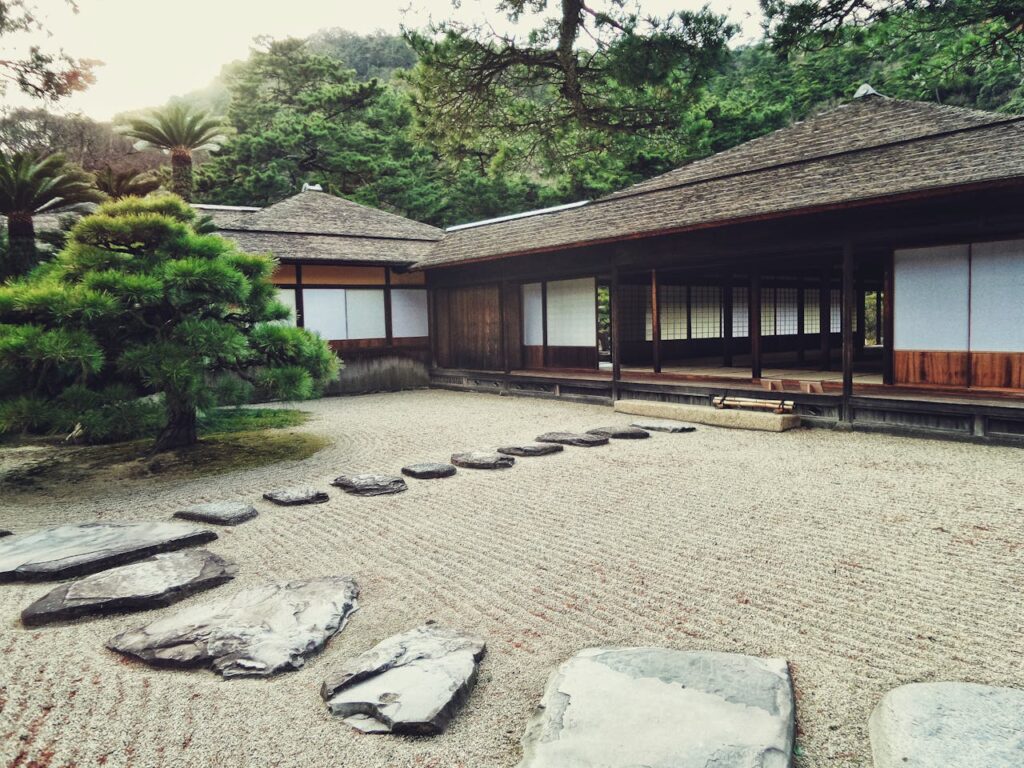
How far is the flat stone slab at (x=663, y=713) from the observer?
7.13 ft

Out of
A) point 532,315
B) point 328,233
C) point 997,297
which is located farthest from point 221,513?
point 328,233

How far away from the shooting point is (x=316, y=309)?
14195mm

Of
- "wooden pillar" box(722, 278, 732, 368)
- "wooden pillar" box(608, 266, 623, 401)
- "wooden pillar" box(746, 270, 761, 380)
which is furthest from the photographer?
"wooden pillar" box(722, 278, 732, 368)

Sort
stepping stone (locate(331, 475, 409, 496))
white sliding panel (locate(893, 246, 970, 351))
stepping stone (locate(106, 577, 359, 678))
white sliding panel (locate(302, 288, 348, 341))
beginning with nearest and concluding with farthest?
stepping stone (locate(106, 577, 359, 678))
stepping stone (locate(331, 475, 409, 496))
white sliding panel (locate(893, 246, 970, 351))
white sliding panel (locate(302, 288, 348, 341))

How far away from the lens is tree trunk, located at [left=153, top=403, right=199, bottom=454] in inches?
314

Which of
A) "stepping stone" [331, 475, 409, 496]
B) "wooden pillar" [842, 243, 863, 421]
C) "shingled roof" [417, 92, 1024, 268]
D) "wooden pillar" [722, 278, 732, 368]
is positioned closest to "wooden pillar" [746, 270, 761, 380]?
"shingled roof" [417, 92, 1024, 268]

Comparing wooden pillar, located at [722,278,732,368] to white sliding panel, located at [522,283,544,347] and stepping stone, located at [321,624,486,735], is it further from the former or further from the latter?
stepping stone, located at [321,624,486,735]

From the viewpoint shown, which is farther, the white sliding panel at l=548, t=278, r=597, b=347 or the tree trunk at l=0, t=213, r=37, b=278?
the white sliding panel at l=548, t=278, r=597, b=347

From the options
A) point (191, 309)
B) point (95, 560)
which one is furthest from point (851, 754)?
point (191, 309)

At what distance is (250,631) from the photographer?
10.4ft

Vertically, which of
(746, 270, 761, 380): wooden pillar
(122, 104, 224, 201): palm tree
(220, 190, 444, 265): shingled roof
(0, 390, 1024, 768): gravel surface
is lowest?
(0, 390, 1024, 768): gravel surface

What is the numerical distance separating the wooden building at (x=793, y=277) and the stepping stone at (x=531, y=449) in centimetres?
354

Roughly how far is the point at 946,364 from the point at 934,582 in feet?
18.8

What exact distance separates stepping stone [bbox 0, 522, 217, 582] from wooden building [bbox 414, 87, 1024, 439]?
7643mm
